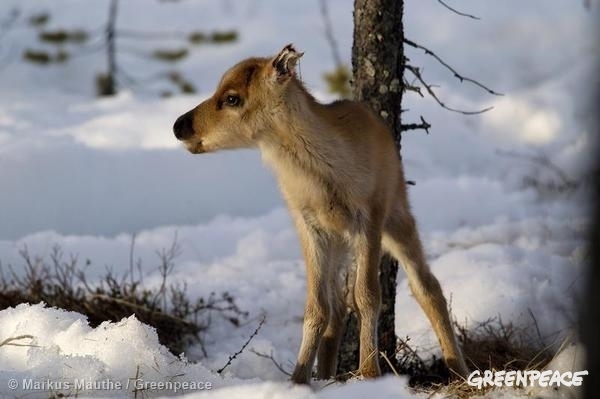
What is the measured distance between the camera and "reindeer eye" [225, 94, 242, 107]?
21.9 ft

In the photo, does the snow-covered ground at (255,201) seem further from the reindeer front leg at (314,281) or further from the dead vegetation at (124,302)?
the reindeer front leg at (314,281)

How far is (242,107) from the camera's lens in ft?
21.8

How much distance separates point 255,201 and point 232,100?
24.3 feet

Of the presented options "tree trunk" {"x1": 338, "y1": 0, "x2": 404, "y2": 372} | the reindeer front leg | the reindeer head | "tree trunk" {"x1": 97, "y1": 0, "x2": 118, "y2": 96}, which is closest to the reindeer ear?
the reindeer head

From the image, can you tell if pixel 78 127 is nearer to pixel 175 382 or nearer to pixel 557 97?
pixel 557 97

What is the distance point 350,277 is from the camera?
735 centimetres

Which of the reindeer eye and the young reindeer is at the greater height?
the reindeer eye

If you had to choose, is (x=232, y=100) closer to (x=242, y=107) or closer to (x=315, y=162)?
(x=242, y=107)

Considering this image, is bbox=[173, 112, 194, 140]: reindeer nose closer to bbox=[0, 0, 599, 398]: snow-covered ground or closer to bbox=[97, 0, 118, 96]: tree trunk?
bbox=[0, 0, 599, 398]: snow-covered ground

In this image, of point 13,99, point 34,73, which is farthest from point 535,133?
point 34,73

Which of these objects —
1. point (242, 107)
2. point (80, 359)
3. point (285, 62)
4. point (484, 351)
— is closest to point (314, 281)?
point (242, 107)

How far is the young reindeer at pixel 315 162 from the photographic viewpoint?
6.56 meters

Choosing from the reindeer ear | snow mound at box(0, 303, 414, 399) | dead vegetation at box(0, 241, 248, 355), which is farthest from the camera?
dead vegetation at box(0, 241, 248, 355)

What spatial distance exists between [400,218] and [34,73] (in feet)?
55.1
